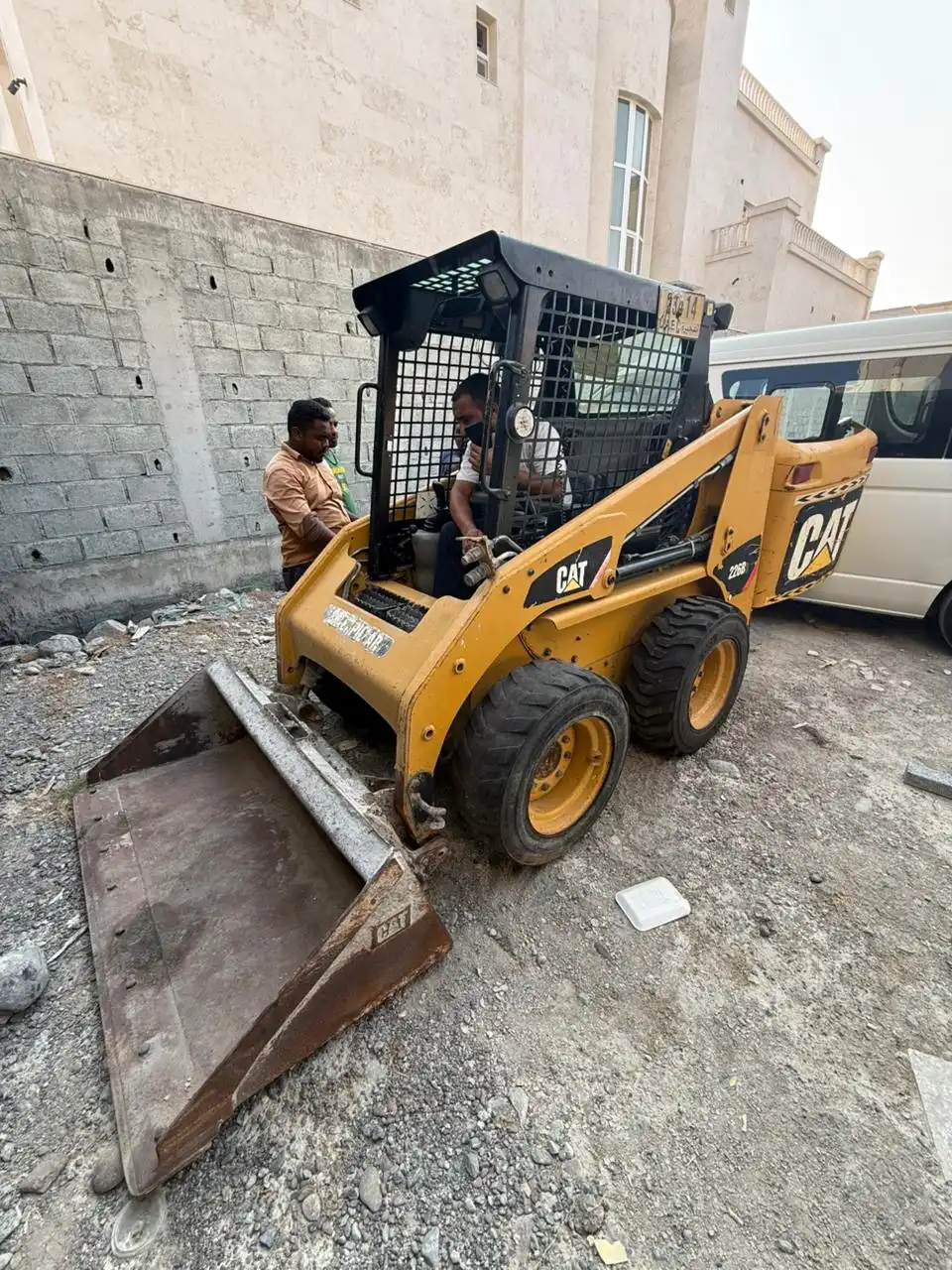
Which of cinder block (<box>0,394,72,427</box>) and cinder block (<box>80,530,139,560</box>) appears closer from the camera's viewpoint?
cinder block (<box>0,394,72,427</box>)

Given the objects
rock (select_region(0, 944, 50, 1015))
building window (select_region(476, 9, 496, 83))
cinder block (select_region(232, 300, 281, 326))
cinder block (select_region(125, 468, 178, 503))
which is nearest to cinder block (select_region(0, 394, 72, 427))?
cinder block (select_region(125, 468, 178, 503))

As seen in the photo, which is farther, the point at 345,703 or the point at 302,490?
the point at 302,490

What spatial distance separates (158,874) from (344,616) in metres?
1.12

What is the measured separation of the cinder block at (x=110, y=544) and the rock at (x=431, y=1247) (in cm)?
441

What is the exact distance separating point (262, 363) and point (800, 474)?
4.11 meters

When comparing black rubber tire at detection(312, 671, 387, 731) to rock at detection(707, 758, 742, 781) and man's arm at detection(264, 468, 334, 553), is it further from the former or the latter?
rock at detection(707, 758, 742, 781)

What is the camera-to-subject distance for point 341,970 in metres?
1.44

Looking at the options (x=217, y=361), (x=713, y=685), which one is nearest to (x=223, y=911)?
(x=713, y=685)

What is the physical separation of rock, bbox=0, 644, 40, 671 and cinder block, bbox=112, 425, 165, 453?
1.55 meters

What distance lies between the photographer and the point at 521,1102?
4.75ft

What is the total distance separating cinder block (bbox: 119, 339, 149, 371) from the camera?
3.97 metres

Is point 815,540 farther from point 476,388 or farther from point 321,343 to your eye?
point 321,343

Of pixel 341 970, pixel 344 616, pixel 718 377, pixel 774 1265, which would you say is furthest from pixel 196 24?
pixel 774 1265

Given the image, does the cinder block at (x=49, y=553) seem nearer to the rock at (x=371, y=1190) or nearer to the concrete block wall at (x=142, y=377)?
the concrete block wall at (x=142, y=377)
